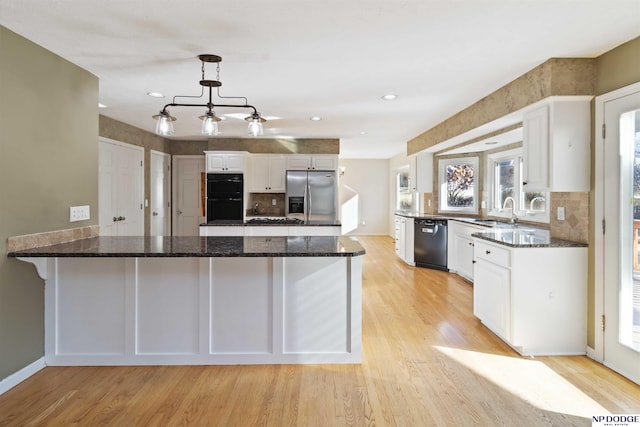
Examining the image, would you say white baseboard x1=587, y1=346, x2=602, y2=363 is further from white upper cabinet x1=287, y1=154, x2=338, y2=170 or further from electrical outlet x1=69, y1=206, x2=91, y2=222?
white upper cabinet x1=287, y1=154, x2=338, y2=170

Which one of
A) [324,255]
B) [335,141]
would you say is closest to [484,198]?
[335,141]

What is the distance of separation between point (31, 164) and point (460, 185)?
5.77m

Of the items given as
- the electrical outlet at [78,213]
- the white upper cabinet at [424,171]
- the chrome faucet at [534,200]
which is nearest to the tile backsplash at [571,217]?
the chrome faucet at [534,200]

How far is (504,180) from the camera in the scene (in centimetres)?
554

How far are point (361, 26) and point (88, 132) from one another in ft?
7.91

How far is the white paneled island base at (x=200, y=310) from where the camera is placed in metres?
2.74

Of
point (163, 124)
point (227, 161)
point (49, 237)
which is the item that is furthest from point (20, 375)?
point (227, 161)

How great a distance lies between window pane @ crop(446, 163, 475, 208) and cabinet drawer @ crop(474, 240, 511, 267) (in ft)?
9.45

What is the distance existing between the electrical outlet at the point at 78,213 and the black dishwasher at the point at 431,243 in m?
4.65

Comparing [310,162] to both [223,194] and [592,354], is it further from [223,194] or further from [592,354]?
[592,354]

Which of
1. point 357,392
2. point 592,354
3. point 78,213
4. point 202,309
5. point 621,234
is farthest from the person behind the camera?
point 78,213

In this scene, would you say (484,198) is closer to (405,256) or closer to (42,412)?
(405,256)

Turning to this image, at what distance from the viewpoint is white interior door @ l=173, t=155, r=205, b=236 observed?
285 inches

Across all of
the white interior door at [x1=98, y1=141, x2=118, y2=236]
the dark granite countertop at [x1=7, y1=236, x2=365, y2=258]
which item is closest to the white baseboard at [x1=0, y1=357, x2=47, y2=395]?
the dark granite countertop at [x1=7, y1=236, x2=365, y2=258]
